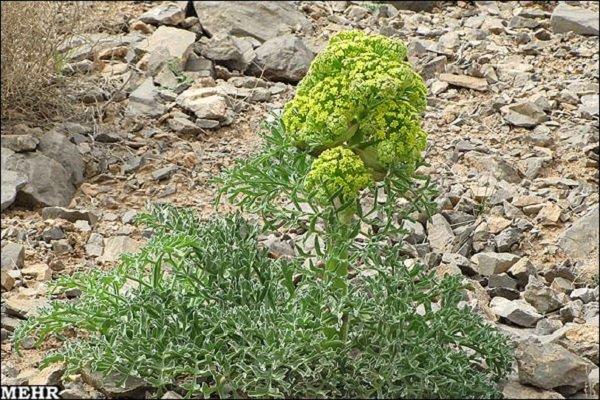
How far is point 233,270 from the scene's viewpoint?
15.0ft

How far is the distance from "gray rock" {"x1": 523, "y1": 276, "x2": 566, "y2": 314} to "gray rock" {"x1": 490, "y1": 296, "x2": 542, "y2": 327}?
0.05 metres

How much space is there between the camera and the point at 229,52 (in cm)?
797

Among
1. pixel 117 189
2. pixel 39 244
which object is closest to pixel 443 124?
pixel 117 189

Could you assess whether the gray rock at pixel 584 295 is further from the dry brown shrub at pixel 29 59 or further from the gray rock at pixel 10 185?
the dry brown shrub at pixel 29 59

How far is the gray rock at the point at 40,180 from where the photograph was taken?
21.1 feet

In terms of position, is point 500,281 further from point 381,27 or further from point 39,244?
point 381,27

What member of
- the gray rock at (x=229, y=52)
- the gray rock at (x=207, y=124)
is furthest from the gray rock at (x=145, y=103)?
the gray rock at (x=229, y=52)

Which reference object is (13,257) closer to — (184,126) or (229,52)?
(184,126)

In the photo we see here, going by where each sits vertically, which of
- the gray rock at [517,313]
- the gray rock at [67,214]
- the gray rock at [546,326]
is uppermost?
the gray rock at [546,326]

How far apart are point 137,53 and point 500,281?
3486mm

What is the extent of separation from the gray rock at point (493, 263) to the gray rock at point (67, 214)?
6.56 feet

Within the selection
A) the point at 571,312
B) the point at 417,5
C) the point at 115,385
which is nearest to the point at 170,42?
the point at 417,5

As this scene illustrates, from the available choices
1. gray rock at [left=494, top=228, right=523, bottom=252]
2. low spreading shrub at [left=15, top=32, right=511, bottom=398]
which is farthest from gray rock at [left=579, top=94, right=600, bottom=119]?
low spreading shrub at [left=15, top=32, right=511, bottom=398]

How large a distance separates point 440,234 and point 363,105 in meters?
1.98
